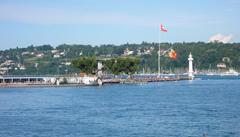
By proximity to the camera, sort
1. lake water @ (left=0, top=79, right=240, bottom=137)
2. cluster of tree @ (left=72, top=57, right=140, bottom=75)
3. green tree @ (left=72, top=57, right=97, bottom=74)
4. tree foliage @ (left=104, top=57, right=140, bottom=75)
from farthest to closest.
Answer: tree foliage @ (left=104, top=57, right=140, bottom=75)
cluster of tree @ (left=72, top=57, right=140, bottom=75)
green tree @ (left=72, top=57, right=97, bottom=74)
lake water @ (left=0, top=79, right=240, bottom=137)

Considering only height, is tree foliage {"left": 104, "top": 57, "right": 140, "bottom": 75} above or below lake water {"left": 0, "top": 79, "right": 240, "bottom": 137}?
above

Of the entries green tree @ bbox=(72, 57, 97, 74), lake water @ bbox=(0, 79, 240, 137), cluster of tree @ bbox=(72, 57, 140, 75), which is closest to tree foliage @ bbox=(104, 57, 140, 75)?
cluster of tree @ bbox=(72, 57, 140, 75)

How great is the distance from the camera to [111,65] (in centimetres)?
14925

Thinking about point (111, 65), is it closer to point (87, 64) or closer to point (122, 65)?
point (122, 65)

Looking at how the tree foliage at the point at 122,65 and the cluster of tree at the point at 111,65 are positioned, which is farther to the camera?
the tree foliage at the point at 122,65

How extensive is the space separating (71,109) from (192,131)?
2124 cm

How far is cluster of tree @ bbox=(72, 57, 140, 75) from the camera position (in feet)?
477

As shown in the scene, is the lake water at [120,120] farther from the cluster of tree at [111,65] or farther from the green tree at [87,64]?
the cluster of tree at [111,65]

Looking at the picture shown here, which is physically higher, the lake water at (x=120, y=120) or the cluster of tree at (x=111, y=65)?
the cluster of tree at (x=111, y=65)

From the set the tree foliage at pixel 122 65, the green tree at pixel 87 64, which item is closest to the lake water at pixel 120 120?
the green tree at pixel 87 64

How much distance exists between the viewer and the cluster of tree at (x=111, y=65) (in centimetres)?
14525

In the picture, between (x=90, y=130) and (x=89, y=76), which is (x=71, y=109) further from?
(x=89, y=76)

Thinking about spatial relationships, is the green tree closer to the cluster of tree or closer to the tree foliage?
the cluster of tree

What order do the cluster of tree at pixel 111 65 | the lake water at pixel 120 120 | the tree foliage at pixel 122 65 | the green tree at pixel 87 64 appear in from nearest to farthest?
the lake water at pixel 120 120
the green tree at pixel 87 64
the cluster of tree at pixel 111 65
the tree foliage at pixel 122 65
